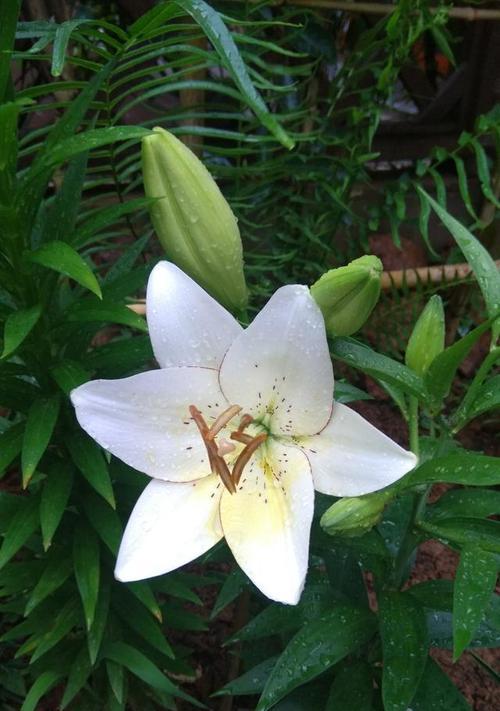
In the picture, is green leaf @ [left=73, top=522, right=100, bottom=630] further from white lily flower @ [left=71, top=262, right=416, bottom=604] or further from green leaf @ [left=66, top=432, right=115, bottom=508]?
white lily flower @ [left=71, top=262, right=416, bottom=604]

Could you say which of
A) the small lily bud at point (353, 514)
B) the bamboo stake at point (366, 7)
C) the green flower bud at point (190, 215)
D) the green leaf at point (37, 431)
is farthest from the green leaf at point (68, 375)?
the bamboo stake at point (366, 7)

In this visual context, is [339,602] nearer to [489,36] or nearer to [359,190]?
[359,190]

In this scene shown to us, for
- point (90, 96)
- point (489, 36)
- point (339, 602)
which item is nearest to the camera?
point (90, 96)

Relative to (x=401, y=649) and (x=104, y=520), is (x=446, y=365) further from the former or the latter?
(x=104, y=520)

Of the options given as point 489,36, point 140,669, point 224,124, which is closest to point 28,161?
point 224,124

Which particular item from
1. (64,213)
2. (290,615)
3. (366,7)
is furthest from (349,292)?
(366,7)

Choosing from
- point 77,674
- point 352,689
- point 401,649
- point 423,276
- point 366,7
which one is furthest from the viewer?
point 423,276
